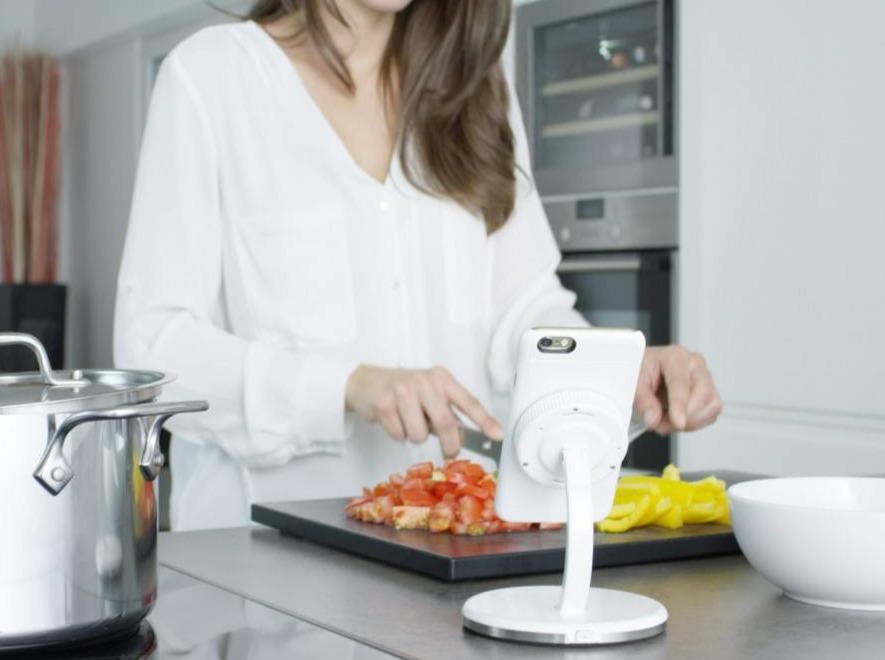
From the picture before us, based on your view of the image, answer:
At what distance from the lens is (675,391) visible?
1.28 meters

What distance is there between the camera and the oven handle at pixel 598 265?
2445 mm

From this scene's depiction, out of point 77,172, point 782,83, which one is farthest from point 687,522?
point 77,172

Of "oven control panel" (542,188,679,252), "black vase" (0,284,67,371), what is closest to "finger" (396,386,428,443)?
"oven control panel" (542,188,679,252)

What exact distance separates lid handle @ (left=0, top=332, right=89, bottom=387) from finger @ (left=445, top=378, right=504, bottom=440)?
44 cm

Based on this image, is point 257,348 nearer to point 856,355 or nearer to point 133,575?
Answer: point 133,575

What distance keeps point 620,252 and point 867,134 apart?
57cm

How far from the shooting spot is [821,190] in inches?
83.4

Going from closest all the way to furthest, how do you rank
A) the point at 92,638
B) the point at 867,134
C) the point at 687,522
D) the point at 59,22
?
the point at 92,638 < the point at 687,522 < the point at 867,134 < the point at 59,22

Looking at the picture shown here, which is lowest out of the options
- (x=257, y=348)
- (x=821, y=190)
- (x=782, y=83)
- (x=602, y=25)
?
(x=257, y=348)

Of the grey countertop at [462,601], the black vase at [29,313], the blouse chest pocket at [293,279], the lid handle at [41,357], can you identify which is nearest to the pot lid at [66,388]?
the lid handle at [41,357]

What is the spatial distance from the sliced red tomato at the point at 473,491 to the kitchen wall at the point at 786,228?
1.15m

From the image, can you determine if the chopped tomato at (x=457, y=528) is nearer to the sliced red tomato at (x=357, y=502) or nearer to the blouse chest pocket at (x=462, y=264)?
the sliced red tomato at (x=357, y=502)

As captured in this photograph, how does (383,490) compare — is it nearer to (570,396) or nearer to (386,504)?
(386,504)

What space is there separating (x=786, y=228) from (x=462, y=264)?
69 centimetres
